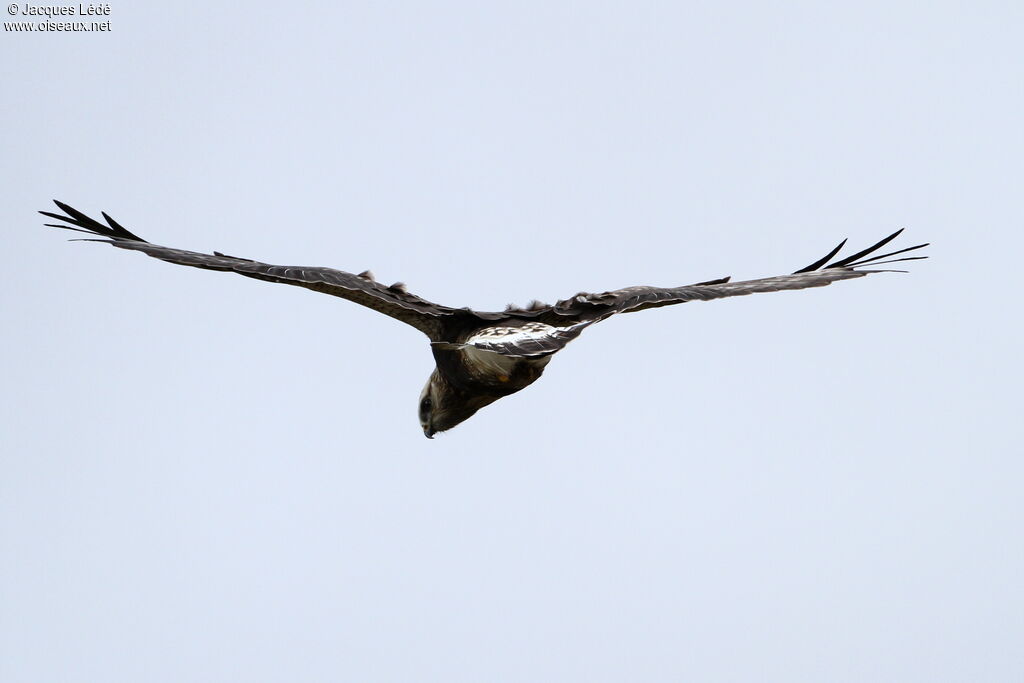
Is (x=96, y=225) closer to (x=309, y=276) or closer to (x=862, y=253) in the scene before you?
(x=309, y=276)

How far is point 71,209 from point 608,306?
4926mm

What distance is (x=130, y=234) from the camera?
548 inches

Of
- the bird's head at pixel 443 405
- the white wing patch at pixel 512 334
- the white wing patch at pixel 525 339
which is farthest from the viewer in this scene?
the bird's head at pixel 443 405

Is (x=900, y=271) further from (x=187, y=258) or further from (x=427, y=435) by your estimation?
(x=187, y=258)

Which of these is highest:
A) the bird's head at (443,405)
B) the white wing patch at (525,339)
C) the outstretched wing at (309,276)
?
the outstretched wing at (309,276)

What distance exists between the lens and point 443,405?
1491 centimetres

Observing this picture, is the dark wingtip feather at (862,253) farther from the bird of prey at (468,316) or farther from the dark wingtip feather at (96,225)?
the dark wingtip feather at (96,225)

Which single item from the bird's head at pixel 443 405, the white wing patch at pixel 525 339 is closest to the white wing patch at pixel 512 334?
the white wing patch at pixel 525 339

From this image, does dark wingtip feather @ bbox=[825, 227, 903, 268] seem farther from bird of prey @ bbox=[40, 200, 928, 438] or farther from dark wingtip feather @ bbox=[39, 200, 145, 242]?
dark wingtip feather @ bbox=[39, 200, 145, 242]

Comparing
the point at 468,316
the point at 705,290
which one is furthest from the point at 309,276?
the point at 705,290

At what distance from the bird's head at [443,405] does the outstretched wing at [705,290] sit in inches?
45.5

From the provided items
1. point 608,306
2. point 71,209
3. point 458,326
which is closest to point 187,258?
point 71,209

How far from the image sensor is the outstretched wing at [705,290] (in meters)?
13.8

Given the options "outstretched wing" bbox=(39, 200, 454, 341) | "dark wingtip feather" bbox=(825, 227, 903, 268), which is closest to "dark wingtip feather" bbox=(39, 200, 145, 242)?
"outstretched wing" bbox=(39, 200, 454, 341)
